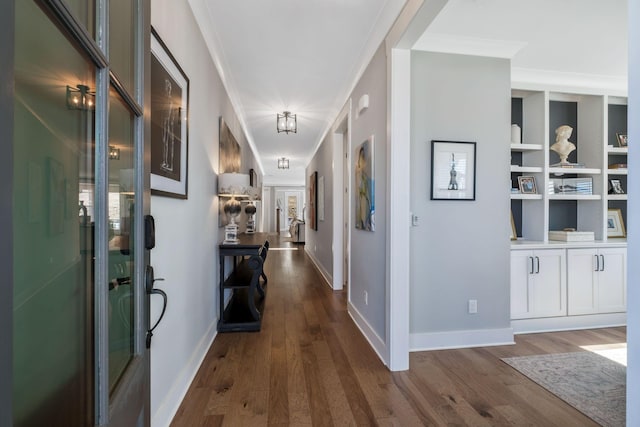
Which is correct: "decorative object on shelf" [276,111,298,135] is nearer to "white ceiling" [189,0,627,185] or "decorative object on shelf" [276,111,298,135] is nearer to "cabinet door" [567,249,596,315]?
"white ceiling" [189,0,627,185]

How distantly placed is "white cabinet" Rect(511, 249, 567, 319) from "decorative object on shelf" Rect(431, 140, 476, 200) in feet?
2.82

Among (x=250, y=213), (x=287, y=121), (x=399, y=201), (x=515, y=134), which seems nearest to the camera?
(x=399, y=201)

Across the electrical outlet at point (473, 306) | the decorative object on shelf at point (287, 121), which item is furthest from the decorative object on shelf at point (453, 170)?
the decorative object on shelf at point (287, 121)

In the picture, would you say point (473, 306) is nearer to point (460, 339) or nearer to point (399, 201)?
point (460, 339)

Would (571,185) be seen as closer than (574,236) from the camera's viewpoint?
No

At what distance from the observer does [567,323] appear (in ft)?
9.73

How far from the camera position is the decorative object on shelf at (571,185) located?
3.22 metres

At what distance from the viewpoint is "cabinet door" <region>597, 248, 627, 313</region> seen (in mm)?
3027

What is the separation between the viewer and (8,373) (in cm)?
34

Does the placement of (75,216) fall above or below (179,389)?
above

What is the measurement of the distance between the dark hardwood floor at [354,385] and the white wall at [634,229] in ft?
3.99

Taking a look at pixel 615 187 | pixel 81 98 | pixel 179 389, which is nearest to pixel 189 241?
pixel 179 389

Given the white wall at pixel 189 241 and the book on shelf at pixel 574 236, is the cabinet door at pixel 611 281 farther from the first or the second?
the white wall at pixel 189 241

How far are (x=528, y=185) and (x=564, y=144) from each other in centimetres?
62
